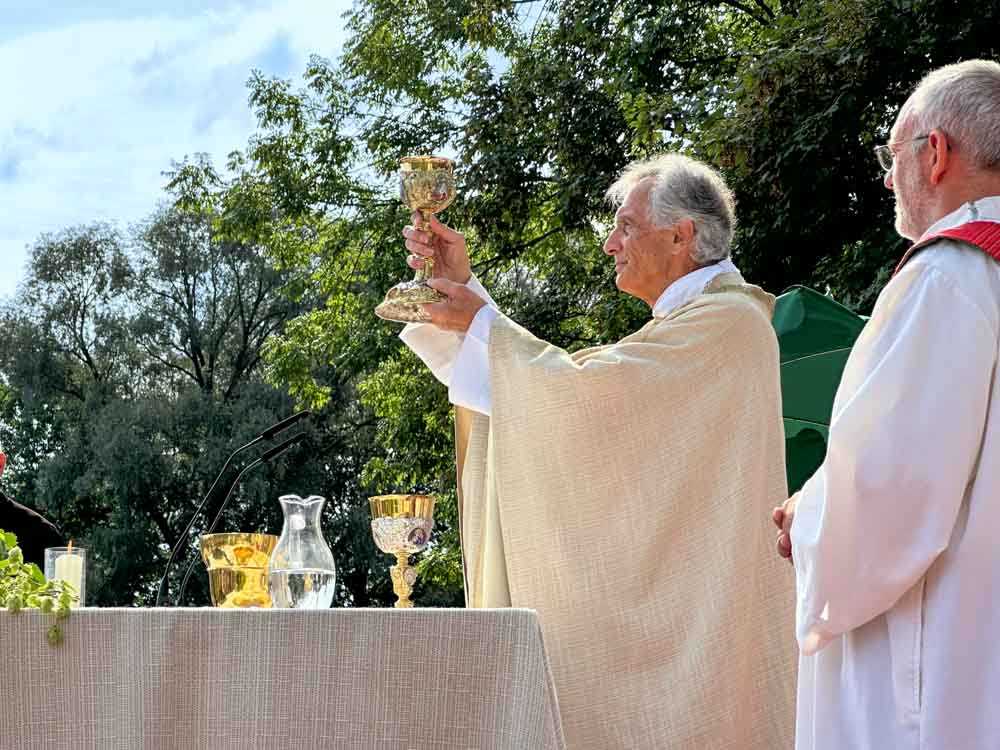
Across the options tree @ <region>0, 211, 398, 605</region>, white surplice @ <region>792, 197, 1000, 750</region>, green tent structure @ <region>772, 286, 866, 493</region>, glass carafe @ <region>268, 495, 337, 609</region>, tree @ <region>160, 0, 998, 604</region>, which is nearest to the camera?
white surplice @ <region>792, 197, 1000, 750</region>

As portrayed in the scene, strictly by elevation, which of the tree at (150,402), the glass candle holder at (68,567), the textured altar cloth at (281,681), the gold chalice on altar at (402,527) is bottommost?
the textured altar cloth at (281,681)

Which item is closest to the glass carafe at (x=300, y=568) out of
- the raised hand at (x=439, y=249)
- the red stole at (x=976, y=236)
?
the raised hand at (x=439, y=249)

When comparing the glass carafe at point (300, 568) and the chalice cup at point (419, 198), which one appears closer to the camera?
the glass carafe at point (300, 568)

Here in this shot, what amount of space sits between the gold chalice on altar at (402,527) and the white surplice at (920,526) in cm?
89

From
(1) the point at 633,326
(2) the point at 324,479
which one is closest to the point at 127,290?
(2) the point at 324,479

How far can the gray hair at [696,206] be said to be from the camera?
11.2 feet

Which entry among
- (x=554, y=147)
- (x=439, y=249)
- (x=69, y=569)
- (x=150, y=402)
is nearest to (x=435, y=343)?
(x=439, y=249)

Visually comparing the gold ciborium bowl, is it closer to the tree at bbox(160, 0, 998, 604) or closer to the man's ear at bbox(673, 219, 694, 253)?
the man's ear at bbox(673, 219, 694, 253)

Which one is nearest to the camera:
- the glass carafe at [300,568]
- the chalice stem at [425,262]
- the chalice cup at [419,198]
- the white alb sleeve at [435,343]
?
the glass carafe at [300,568]

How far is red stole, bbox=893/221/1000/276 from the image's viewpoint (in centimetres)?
219

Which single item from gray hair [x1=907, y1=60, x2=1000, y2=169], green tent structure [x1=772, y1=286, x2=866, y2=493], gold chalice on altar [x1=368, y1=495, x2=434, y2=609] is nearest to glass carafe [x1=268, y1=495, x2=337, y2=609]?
gold chalice on altar [x1=368, y1=495, x2=434, y2=609]

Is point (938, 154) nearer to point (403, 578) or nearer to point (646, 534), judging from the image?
point (646, 534)

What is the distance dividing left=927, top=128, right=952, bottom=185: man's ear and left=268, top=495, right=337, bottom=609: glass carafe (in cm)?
119

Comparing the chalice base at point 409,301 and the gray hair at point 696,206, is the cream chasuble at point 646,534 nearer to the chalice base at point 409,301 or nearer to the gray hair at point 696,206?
the chalice base at point 409,301
